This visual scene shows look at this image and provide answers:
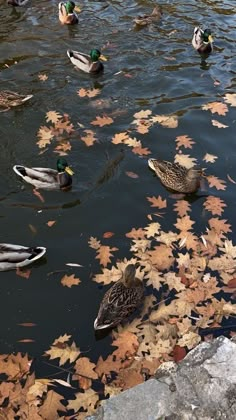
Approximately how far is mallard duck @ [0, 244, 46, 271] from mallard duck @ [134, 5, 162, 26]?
9586 mm

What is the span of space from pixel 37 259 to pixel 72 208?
147 centimetres

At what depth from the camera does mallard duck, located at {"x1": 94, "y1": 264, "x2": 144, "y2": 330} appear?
624cm

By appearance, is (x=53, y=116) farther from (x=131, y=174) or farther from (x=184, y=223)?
(x=184, y=223)

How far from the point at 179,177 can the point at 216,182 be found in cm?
87

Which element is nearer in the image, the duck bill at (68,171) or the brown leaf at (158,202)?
the brown leaf at (158,202)

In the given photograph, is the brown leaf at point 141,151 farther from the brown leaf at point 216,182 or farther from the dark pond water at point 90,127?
the brown leaf at point 216,182

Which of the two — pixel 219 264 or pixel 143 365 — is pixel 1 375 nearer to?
pixel 143 365

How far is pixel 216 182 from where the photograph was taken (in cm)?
888

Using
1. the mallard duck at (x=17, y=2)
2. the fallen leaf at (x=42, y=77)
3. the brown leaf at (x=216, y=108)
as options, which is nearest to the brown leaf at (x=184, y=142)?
the brown leaf at (x=216, y=108)

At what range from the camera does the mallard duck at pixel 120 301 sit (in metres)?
6.24

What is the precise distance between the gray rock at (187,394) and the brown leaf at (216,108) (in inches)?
298

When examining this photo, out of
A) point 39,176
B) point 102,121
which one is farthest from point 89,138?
point 39,176

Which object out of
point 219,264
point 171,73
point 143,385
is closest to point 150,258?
point 219,264

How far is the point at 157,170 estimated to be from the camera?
28.9ft
